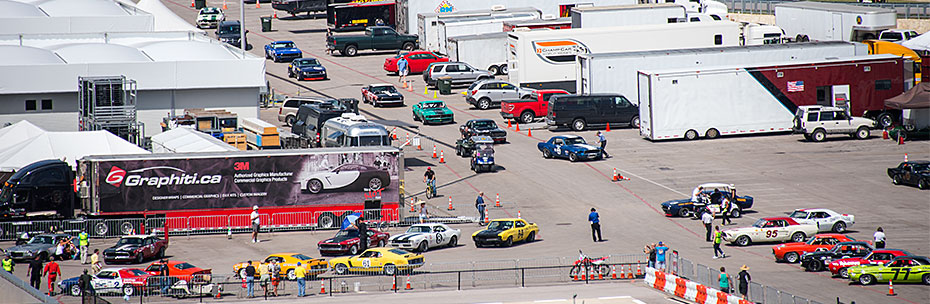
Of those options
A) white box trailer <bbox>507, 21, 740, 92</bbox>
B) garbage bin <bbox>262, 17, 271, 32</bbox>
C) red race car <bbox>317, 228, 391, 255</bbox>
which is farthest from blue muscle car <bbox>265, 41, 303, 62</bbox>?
red race car <bbox>317, 228, 391, 255</bbox>

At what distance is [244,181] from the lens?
127ft

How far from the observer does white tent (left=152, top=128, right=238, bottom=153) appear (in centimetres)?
4400

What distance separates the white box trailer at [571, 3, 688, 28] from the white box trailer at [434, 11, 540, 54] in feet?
19.4

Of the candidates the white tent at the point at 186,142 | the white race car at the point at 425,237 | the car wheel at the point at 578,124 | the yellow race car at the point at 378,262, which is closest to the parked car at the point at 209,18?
the white tent at the point at 186,142

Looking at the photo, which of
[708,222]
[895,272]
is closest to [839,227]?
[708,222]

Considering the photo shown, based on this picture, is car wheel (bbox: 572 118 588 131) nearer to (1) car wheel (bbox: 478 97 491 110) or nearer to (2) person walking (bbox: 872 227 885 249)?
(1) car wheel (bbox: 478 97 491 110)

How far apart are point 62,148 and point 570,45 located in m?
27.9

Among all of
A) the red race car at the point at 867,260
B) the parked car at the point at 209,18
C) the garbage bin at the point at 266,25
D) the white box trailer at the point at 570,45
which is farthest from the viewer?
the parked car at the point at 209,18

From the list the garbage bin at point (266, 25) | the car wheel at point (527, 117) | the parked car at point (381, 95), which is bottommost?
the car wheel at point (527, 117)

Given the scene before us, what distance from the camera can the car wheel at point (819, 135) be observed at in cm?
A: 5025

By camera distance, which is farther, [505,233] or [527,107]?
[527,107]

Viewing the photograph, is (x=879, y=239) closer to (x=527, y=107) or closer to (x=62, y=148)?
(x=527, y=107)

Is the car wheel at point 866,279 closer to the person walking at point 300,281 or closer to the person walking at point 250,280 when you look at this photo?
the person walking at point 300,281

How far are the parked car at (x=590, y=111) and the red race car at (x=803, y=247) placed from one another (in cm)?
2048
